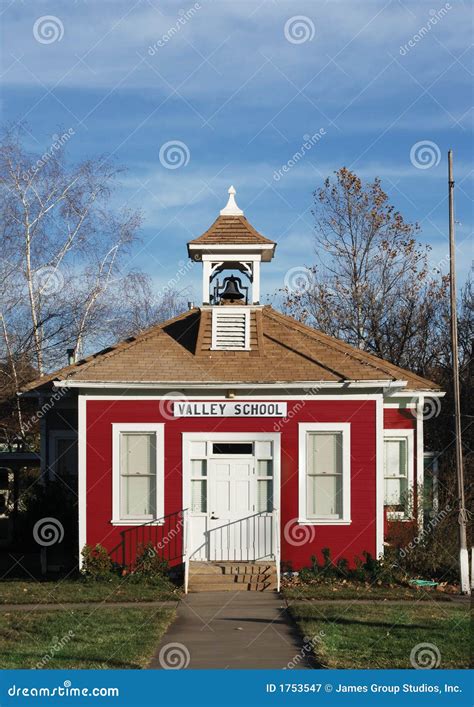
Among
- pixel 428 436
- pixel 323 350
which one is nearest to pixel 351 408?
pixel 323 350

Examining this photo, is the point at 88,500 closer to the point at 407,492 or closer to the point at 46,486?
the point at 46,486

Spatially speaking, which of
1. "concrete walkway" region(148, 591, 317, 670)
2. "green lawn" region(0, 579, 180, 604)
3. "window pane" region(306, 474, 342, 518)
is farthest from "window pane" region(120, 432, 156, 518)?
"window pane" region(306, 474, 342, 518)

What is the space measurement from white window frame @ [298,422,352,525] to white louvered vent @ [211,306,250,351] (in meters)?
2.30

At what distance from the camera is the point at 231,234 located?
21859 millimetres

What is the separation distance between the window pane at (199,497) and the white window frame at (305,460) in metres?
1.91

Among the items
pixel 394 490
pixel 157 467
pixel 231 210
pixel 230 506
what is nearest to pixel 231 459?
pixel 230 506

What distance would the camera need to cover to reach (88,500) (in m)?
20.2

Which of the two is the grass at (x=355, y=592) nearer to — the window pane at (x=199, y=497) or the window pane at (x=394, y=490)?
the window pane at (x=199, y=497)

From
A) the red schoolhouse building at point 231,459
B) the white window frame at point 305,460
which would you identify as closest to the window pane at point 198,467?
the red schoolhouse building at point 231,459

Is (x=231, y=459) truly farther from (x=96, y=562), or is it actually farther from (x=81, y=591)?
(x=81, y=591)

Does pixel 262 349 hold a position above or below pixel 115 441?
above

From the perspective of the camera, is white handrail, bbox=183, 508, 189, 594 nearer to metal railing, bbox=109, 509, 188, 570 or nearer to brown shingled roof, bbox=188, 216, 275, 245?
metal railing, bbox=109, 509, 188, 570

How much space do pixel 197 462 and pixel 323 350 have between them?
3.68 meters

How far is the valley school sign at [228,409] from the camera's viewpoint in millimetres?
20297
